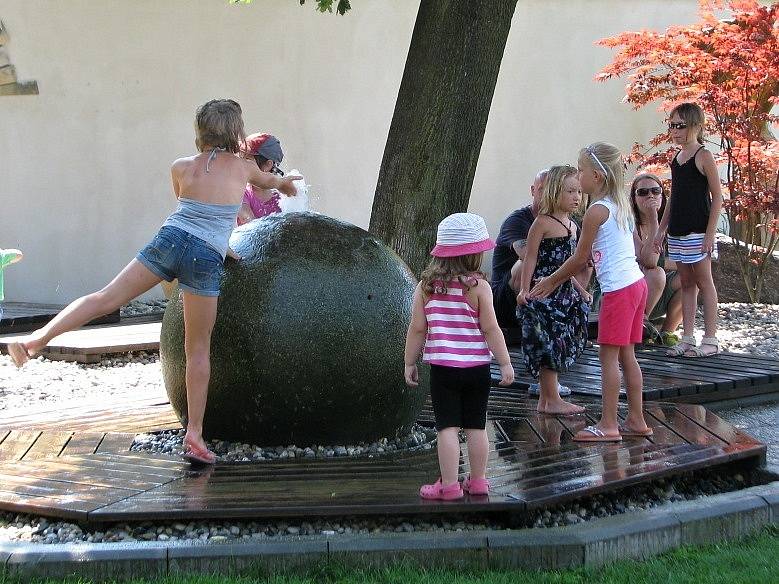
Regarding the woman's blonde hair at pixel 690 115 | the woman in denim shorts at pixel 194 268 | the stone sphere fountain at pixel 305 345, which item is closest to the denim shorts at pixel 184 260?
the woman in denim shorts at pixel 194 268

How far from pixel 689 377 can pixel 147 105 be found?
8604mm

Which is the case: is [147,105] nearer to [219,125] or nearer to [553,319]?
[553,319]

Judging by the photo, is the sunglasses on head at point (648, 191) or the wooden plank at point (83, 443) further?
the sunglasses on head at point (648, 191)

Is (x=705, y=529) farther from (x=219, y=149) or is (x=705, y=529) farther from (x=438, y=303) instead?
(x=219, y=149)

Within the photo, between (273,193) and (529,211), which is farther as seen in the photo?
(529,211)

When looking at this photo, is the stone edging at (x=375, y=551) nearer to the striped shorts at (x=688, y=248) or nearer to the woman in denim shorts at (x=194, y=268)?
the woman in denim shorts at (x=194, y=268)

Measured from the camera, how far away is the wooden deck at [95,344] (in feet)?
33.1

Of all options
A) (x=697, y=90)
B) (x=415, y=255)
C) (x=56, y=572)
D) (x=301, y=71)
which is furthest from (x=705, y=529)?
(x=301, y=71)

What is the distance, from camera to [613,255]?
6.30m

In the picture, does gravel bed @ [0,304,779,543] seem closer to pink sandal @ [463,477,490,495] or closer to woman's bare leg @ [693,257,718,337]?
pink sandal @ [463,477,490,495]

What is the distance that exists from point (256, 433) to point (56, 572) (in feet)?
5.57

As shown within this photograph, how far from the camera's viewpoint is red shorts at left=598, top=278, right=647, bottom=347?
6.20m

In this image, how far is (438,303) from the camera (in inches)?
200

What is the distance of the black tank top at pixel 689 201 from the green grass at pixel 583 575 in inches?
204
